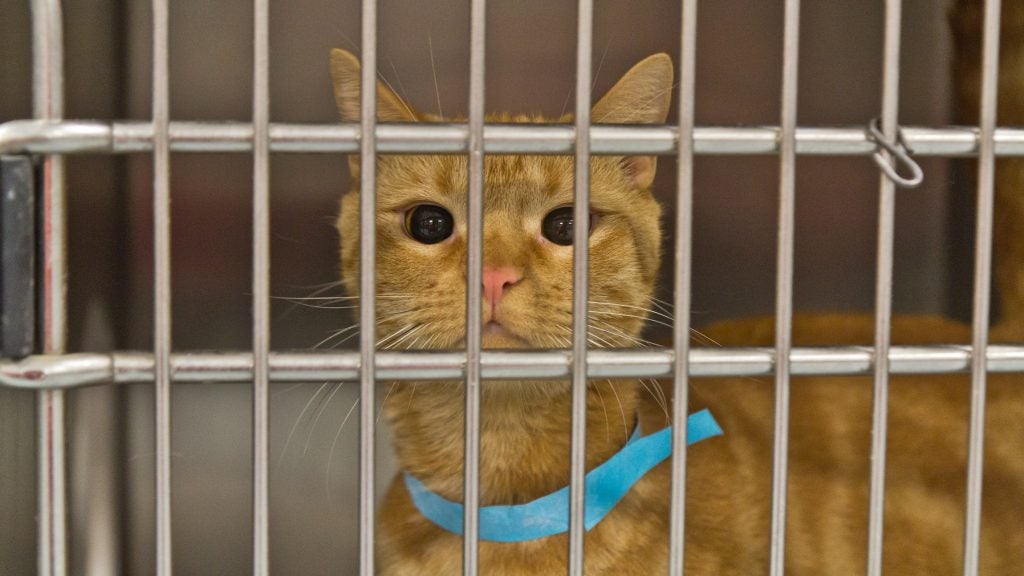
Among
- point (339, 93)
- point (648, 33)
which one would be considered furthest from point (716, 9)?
point (339, 93)

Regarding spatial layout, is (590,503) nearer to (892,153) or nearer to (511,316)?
(511,316)

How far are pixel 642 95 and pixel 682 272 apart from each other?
23.6 inches

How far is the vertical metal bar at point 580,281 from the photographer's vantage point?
0.62 metres

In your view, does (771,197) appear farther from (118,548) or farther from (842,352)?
(118,548)

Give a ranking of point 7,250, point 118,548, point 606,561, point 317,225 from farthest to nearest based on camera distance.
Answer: point 317,225 < point 118,548 < point 606,561 < point 7,250

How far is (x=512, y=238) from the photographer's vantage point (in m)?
1.20

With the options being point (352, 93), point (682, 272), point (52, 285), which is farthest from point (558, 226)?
point (52, 285)

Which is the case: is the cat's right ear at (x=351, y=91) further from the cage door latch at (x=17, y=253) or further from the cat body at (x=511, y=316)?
the cage door latch at (x=17, y=253)

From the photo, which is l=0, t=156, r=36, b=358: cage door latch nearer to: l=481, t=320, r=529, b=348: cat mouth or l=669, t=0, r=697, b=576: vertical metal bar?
l=669, t=0, r=697, b=576: vertical metal bar

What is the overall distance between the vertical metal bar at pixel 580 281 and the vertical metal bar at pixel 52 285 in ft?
1.08

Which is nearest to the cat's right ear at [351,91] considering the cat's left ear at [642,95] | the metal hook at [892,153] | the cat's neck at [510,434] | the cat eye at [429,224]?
the cat eye at [429,224]

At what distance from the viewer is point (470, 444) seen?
637mm

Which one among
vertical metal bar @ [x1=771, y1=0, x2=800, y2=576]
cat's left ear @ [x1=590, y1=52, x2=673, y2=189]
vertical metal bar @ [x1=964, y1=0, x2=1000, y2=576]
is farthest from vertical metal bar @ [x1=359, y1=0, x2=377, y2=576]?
cat's left ear @ [x1=590, y1=52, x2=673, y2=189]

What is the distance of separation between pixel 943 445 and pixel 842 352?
772 millimetres
